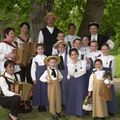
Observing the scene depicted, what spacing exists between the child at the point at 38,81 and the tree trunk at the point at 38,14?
2121 millimetres

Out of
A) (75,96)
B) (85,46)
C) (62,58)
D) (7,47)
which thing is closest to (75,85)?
(75,96)

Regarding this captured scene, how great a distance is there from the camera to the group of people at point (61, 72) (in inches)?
401

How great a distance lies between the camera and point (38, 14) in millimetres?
12609

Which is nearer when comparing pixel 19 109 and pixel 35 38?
pixel 19 109

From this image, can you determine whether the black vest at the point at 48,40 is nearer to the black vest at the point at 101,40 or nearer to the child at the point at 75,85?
the child at the point at 75,85

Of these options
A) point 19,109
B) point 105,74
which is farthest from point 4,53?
point 105,74

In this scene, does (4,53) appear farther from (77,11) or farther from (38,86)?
(77,11)

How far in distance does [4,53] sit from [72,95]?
1726mm

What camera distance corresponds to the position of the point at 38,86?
1086 centimetres

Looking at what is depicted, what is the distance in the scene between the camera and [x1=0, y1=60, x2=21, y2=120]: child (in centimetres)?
1011

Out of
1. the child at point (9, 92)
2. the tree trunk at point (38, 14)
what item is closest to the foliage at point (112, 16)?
the tree trunk at point (38, 14)

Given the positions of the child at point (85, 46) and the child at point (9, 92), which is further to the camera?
the child at point (85, 46)

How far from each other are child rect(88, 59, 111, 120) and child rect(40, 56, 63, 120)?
0.69 m

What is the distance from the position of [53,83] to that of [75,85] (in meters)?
0.54
